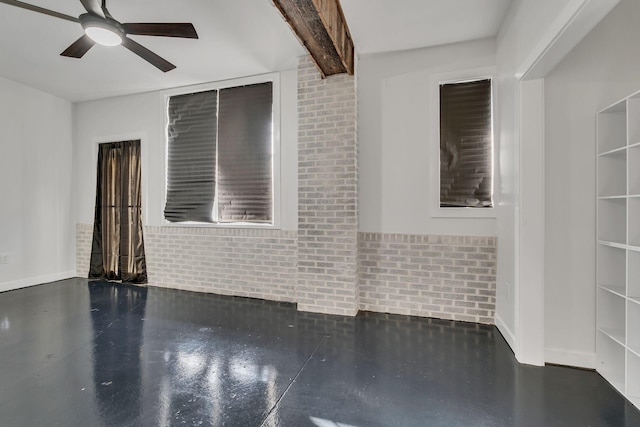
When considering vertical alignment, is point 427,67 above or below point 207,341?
above

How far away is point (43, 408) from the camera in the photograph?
6.22 feet

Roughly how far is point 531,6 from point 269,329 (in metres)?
3.66

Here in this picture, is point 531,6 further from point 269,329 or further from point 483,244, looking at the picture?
point 269,329

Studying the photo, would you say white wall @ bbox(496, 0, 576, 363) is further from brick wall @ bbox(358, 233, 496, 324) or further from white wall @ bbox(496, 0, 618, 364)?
brick wall @ bbox(358, 233, 496, 324)

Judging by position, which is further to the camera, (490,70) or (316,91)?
(316,91)

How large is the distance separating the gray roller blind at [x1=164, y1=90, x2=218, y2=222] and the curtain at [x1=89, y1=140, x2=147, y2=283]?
724 millimetres

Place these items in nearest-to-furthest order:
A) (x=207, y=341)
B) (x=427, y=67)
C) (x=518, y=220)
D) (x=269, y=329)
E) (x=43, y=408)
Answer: (x=43, y=408) → (x=518, y=220) → (x=207, y=341) → (x=269, y=329) → (x=427, y=67)

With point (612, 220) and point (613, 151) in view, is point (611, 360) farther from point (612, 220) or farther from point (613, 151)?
point (613, 151)

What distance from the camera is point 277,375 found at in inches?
89.0

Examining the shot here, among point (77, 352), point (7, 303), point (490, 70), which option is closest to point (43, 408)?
point (77, 352)

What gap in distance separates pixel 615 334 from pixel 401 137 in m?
2.55

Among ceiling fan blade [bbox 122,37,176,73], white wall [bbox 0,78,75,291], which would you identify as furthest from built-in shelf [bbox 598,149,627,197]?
white wall [bbox 0,78,75,291]

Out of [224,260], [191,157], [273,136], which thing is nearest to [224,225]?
[224,260]

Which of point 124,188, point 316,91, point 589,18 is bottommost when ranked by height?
point 124,188
